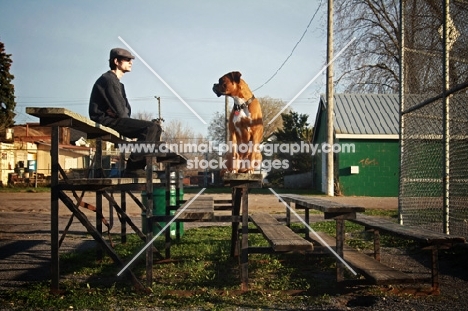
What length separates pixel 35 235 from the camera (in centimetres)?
858

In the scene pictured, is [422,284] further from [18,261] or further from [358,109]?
[358,109]

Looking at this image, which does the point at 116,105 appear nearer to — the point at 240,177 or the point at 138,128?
the point at 138,128

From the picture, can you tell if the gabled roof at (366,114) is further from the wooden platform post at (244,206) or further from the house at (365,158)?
the wooden platform post at (244,206)

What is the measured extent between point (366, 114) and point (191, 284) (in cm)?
2000

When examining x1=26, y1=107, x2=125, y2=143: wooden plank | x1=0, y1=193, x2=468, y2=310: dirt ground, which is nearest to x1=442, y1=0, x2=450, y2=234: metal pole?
x1=0, y1=193, x2=468, y2=310: dirt ground

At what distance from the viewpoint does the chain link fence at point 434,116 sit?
18.7ft

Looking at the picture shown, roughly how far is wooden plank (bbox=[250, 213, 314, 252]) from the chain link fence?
2.23 meters

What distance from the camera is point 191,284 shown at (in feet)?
15.5

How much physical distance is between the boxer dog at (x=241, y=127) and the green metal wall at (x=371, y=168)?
17.2 metres

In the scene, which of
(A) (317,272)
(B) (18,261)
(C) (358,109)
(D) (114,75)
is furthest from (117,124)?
(C) (358,109)

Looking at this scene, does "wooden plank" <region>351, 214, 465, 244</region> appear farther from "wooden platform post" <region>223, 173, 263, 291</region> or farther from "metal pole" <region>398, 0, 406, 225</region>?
"metal pole" <region>398, 0, 406, 225</region>

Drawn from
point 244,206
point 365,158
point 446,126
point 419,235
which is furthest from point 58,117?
point 365,158

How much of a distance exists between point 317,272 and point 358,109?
19291 mm

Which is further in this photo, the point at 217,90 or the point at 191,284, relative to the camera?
the point at 217,90
